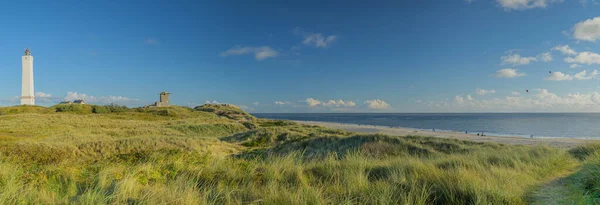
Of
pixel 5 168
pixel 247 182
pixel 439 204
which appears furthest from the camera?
pixel 5 168

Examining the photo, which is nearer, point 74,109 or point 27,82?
point 74,109

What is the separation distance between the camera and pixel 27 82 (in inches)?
2072

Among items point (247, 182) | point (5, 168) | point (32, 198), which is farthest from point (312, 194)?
point (5, 168)

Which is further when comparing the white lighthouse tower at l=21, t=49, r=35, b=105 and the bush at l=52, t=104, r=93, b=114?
the white lighthouse tower at l=21, t=49, r=35, b=105

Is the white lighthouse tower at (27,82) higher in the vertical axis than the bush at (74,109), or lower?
higher

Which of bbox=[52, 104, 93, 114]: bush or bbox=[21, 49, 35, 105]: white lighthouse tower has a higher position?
bbox=[21, 49, 35, 105]: white lighthouse tower

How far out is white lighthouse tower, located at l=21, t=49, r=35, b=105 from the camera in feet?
171

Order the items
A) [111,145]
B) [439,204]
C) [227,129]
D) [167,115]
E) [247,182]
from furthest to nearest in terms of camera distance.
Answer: [167,115] → [227,129] → [111,145] → [247,182] → [439,204]

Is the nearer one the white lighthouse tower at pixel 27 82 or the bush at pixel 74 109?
the bush at pixel 74 109

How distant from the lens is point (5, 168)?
5.76 m

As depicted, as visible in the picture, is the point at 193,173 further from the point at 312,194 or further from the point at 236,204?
the point at 312,194

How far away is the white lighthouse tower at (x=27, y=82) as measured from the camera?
52094 mm

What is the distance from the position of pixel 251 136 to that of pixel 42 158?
754 inches

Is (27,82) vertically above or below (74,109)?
Answer: above
